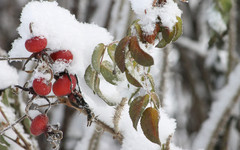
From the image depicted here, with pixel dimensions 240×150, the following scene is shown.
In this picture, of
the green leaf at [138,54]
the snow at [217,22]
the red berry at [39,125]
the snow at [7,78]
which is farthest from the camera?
the snow at [217,22]

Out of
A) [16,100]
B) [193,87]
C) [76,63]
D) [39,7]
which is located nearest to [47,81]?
[76,63]

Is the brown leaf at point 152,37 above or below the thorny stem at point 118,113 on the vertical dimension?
above

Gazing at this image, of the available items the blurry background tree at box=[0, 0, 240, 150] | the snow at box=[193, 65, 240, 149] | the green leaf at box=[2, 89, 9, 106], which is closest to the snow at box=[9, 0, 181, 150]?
the green leaf at box=[2, 89, 9, 106]

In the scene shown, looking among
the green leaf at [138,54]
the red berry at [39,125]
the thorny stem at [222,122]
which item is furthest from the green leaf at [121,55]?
the thorny stem at [222,122]

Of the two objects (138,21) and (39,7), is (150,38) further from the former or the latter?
(39,7)

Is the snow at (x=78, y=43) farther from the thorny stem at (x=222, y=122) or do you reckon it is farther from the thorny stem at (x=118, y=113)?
the thorny stem at (x=222, y=122)

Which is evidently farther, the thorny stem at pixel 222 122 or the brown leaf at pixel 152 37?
the thorny stem at pixel 222 122

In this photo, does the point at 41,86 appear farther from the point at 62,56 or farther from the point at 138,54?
the point at 138,54

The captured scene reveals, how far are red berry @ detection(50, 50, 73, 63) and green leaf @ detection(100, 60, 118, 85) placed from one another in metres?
0.07

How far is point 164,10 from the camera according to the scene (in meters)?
0.60

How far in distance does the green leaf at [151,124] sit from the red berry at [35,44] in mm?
239

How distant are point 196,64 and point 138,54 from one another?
7.11ft

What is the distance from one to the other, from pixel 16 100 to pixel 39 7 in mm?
391

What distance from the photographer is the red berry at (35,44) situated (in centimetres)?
63
